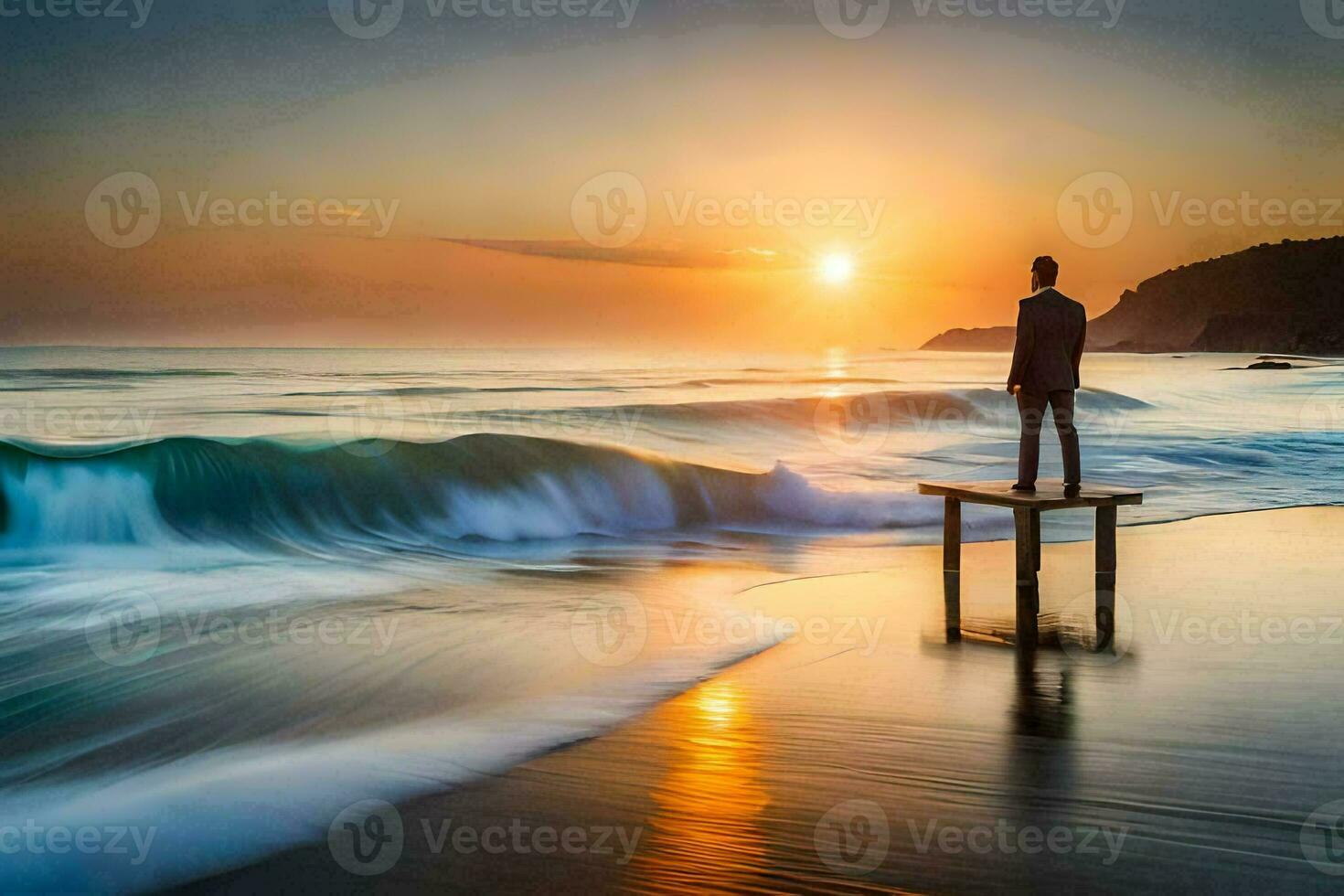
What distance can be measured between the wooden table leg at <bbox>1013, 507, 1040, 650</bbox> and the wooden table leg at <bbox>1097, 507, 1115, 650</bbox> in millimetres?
517

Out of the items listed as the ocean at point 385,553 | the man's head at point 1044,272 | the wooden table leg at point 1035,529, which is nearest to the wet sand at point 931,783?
the ocean at point 385,553

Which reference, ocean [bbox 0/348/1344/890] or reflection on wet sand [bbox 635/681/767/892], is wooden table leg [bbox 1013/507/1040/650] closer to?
ocean [bbox 0/348/1344/890]

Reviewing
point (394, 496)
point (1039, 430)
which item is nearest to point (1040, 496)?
point (1039, 430)

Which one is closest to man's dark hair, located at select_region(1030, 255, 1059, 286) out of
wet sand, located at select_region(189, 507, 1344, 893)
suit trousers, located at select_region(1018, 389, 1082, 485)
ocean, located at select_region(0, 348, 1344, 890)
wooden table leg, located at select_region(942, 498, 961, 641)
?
suit trousers, located at select_region(1018, 389, 1082, 485)

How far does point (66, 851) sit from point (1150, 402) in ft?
106

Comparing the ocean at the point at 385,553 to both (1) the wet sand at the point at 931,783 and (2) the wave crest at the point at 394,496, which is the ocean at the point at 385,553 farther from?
(1) the wet sand at the point at 931,783

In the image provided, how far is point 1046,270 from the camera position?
6289 mm

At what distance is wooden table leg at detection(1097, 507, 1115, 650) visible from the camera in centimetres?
641

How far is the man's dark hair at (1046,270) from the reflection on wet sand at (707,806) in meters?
3.12

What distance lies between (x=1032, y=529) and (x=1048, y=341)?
1.15 meters

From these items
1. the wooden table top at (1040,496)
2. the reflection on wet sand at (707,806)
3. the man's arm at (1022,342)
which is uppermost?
the man's arm at (1022,342)

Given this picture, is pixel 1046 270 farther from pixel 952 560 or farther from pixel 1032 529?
pixel 952 560

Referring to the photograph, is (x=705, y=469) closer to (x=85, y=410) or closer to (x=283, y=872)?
(x=283, y=872)

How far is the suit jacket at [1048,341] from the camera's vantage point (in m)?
6.26
